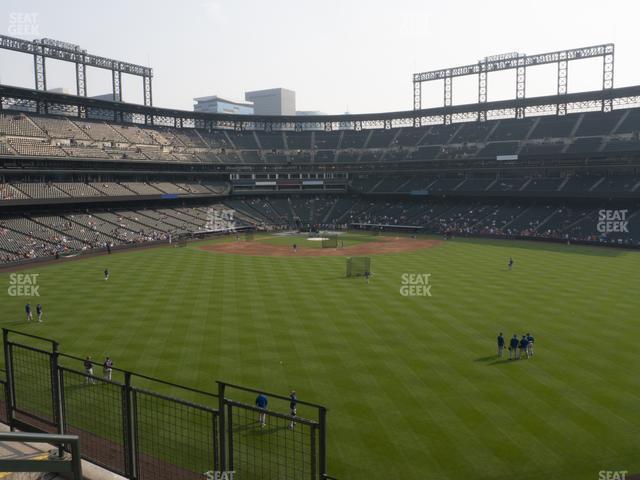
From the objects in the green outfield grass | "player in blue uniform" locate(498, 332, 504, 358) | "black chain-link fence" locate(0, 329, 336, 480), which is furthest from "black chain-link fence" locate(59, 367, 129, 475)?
"player in blue uniform" locate(498, 332, 504, 358)

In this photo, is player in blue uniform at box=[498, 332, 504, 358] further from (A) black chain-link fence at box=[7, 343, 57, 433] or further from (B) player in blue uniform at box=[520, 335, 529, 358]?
(A) black chain-link fence at box=[7, 343, 57, 433]

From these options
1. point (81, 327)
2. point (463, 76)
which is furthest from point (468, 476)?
point (463, 76)

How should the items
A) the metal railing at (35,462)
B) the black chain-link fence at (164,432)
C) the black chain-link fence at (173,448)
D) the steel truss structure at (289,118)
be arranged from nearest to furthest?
the metal railing at (35,462) < the black chain-link fence at (164,432) < the black chain-link fence at (173,448) < the steel truss structure at (289,118)

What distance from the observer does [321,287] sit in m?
41.0

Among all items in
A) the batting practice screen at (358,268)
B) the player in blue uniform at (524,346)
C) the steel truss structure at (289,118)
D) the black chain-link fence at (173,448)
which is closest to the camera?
the black chain-link fence at (173,448)

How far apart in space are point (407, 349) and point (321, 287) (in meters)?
16.5

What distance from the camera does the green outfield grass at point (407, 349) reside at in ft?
53.1

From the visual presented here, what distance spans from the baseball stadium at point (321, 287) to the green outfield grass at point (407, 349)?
0.50 ft

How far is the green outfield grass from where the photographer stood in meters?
16.2

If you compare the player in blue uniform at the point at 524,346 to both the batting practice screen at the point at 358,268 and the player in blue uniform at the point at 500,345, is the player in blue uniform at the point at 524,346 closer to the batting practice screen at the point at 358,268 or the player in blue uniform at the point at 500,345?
the player in blue uniform at the point at 500,345

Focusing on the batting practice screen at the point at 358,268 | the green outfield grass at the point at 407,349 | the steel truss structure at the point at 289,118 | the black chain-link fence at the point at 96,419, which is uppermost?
the steel truss structure at the point at 289,118

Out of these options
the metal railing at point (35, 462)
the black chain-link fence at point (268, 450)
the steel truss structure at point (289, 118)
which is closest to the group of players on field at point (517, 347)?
the black chain-link fence at point (268, 450)

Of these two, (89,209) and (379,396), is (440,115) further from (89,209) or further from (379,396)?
(379,396)

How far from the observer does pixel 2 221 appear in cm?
6300
